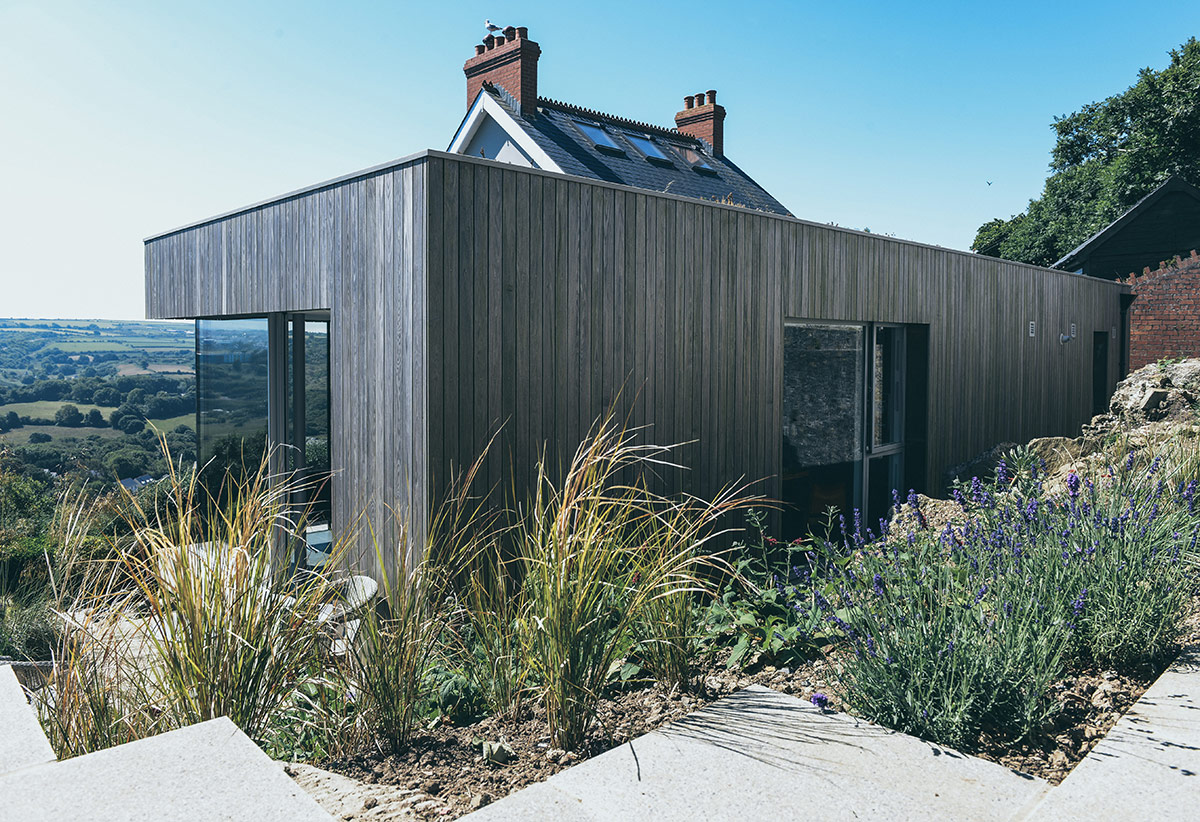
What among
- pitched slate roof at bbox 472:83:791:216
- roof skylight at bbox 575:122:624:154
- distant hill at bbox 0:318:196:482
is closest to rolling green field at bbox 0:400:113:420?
distant hill at bbox 0:318:196:482

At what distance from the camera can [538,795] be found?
195 centimetres

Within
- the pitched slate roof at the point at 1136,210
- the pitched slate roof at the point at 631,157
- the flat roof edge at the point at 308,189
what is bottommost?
the flat roof edge at the point at 308,189

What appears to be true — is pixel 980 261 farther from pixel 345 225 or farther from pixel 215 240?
pixel 215 240

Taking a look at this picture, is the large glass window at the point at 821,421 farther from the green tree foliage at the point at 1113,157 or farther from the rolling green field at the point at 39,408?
the green tree foliage at the point at 1113,157

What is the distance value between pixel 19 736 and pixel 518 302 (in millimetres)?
2582

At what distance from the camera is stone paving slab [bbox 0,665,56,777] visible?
238 cm

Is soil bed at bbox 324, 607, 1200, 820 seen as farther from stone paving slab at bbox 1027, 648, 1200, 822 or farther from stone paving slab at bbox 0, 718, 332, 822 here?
stone paving slab at bbox 0, 718, 332, 822

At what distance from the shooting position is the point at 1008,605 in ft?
8.07

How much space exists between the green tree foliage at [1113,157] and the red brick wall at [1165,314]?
1197cm

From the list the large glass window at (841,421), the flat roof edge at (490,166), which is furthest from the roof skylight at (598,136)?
the large glass window at (841,421)

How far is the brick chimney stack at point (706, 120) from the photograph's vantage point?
19328 millimetres

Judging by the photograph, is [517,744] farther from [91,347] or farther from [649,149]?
[649,149]

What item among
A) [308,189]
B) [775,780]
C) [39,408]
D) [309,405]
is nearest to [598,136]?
[39,408]

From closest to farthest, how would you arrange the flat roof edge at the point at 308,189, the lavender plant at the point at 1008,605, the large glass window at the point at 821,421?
the lavender plant at the point at 1008,605 → the flat roof edge at the point at 308,189 → the large glass window at the point at 821,421
